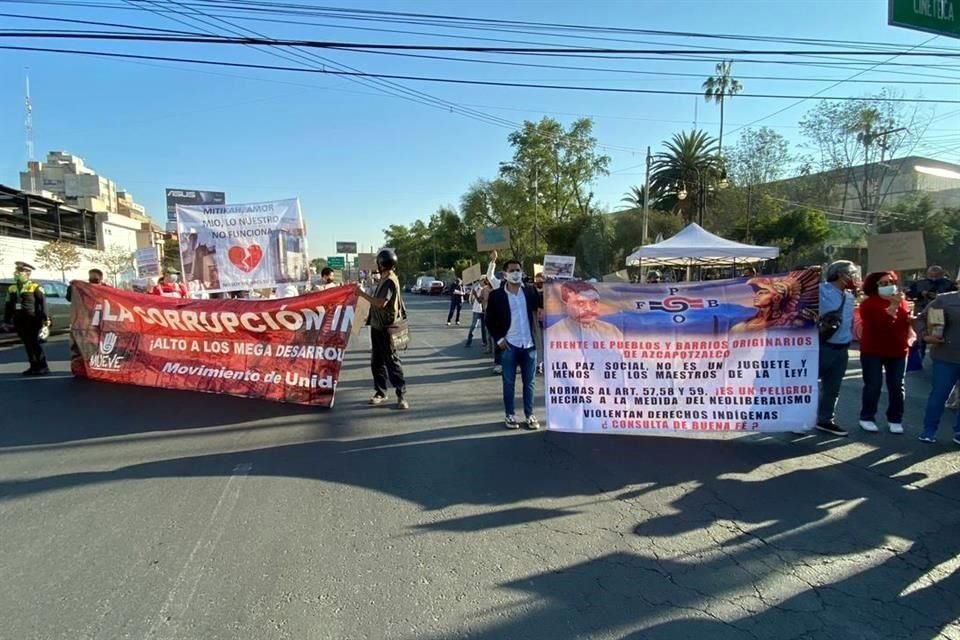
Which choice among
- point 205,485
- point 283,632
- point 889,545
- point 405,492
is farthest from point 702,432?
point 205,485

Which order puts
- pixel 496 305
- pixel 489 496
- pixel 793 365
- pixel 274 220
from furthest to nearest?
pixel 274 220 → pixel 496 305 → pixel 793 365 → pixel 489 496

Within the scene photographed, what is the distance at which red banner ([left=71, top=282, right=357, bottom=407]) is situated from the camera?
22.1 feet

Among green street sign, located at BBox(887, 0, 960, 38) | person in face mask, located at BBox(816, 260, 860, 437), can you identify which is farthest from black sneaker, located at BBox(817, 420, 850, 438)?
green street sign, located at BBox(887, 0, 960, 38)

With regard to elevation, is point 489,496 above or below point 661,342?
below

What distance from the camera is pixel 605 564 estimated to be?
311cm

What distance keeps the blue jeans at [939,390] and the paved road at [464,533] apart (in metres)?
0.21

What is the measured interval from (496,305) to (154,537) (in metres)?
3.70

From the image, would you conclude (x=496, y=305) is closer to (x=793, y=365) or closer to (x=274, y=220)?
(x=793, y=365)

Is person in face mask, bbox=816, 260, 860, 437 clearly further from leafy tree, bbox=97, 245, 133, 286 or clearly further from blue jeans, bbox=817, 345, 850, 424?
leafy tree, bbox=97, 245, 133, 286

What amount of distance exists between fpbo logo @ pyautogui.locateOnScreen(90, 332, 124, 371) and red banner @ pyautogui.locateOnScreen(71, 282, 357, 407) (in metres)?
0.02

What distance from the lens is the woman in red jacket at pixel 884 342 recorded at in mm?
5559

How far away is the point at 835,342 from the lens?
18.2 ft

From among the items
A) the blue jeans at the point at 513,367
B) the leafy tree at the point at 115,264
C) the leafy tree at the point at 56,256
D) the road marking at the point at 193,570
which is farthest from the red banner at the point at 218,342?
the leafy tree at the point at 115,264

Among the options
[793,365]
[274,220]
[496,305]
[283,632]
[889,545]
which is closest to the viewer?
[283,632]
